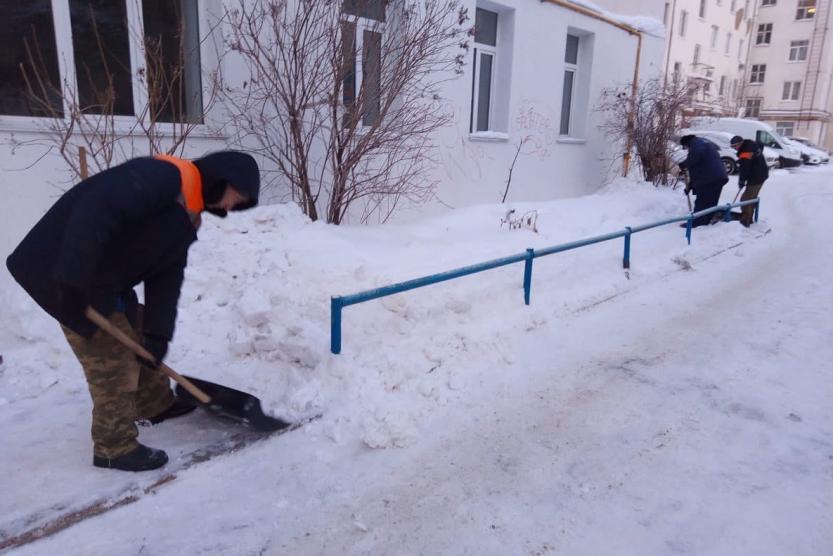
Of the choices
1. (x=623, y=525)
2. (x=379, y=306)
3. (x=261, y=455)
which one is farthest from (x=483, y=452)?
(x=379, y=306)

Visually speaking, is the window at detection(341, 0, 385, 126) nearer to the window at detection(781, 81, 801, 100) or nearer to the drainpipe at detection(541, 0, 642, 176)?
the drainpipe at detection(541, 0, 642, 176)

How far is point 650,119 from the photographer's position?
11.6 metres

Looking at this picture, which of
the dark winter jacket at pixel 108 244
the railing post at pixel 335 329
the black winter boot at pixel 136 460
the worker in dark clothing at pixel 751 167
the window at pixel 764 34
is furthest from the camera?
the window at pixel 764 34

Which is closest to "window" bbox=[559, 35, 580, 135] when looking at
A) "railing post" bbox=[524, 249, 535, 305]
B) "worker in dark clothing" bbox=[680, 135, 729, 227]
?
"worker in dark clothing" bbox=[680, 135, 729, 227]

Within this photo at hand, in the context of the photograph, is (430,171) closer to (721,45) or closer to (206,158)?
(206,158)

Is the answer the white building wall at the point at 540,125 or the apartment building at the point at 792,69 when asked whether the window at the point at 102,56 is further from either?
the apartment building at the point at 792,69

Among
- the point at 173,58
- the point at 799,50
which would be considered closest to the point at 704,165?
the point at 173,58

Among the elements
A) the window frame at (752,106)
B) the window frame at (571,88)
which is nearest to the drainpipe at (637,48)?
the window frame at (571,88)

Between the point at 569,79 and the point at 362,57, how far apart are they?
6368 millimetres

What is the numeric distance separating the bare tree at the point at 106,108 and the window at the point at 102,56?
0.01m

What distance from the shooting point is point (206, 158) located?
279cm

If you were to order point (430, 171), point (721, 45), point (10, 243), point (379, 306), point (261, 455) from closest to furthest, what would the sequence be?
point (261, 455), point (379, 306), point (10, 243), point (430, 171), point (721, 45)

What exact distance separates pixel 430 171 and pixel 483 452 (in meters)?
5.52

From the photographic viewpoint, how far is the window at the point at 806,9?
126ft
